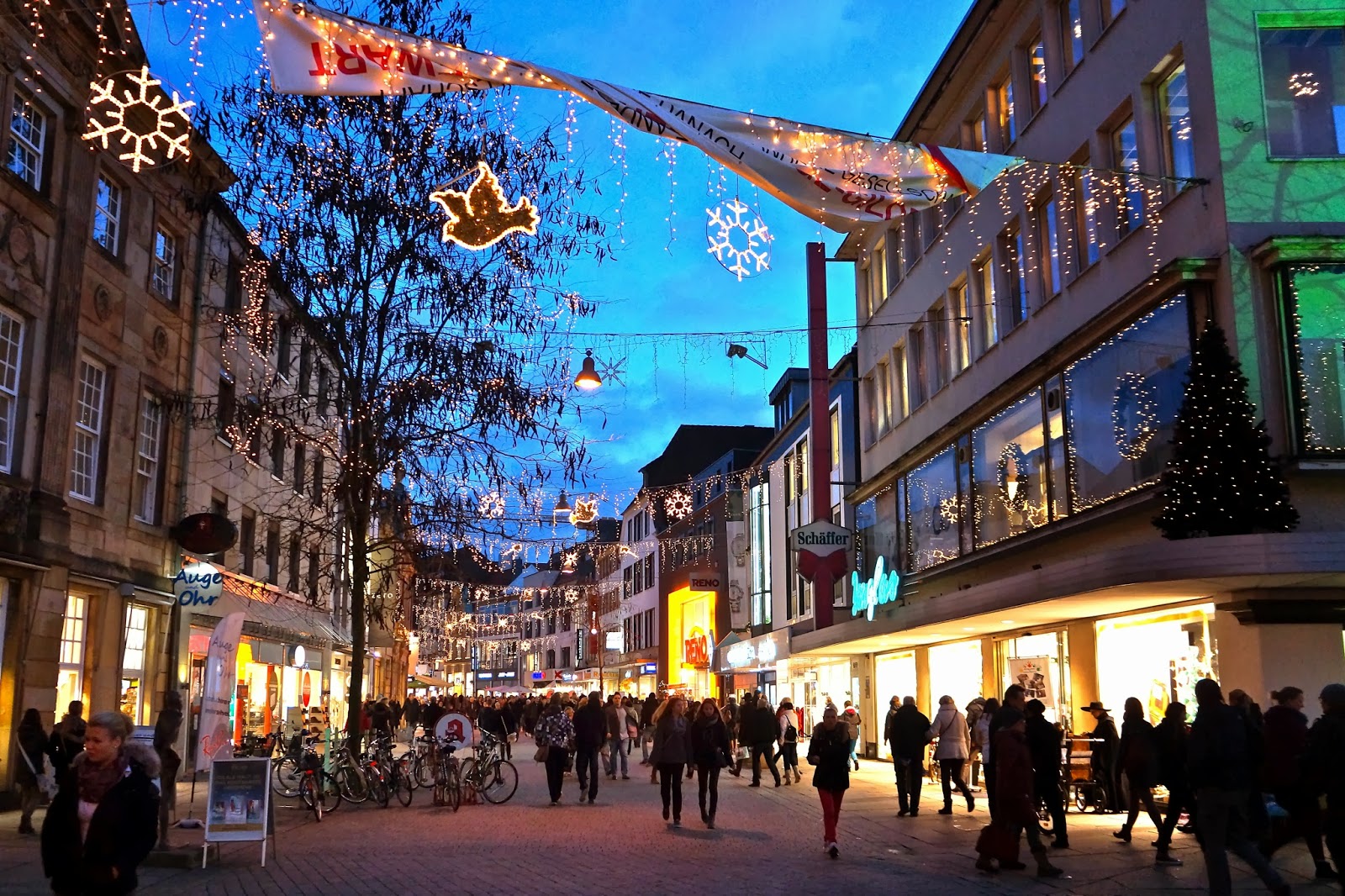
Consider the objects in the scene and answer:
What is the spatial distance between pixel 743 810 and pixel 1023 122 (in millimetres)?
12912

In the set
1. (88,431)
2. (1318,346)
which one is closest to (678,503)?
(88,431)

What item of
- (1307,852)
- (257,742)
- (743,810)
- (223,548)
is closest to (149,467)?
(223,548)

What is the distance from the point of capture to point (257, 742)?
21297mm

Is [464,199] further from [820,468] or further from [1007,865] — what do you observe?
[820,468]

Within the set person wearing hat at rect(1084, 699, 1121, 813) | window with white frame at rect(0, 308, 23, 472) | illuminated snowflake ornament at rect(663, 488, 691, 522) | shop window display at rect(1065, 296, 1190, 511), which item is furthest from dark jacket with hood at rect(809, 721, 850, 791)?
illuminated snowflake ornament at rect(663, 488, 691, 522)

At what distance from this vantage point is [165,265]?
23141 millimetres

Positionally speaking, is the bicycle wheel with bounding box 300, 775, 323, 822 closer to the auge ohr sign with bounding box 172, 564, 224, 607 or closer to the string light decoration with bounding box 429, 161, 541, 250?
the auge ohr sign with bounding box 172, 564, 224, 607

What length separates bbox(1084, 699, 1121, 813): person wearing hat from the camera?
15.8 meters

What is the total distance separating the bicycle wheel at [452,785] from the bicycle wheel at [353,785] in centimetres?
129

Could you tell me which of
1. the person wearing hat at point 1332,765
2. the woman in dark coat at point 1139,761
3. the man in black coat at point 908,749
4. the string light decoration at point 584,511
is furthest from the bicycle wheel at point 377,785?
the string light decoration at point 584,511

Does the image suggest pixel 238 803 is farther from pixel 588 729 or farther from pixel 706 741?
pixel 588 729

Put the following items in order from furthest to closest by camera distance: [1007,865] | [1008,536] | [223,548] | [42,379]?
1. [223,548]
2. [1008,536]
3. [42,379]
4. [1007,865]

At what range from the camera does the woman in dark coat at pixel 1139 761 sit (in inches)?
505

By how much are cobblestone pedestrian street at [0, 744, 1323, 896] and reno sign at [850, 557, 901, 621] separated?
8.46m
